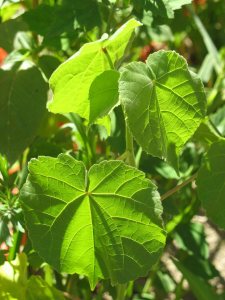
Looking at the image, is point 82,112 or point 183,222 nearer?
point 82,112

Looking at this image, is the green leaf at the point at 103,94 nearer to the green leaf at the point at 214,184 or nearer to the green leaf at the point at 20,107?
the green leaf at the point at 214,184

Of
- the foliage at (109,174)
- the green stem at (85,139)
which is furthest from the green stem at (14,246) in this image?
the green stem at (85,139)

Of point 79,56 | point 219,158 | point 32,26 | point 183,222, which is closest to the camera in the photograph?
point 79,56

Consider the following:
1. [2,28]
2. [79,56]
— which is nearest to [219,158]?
[79,56]

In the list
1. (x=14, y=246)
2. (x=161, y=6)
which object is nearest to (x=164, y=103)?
(x=161, y=6)

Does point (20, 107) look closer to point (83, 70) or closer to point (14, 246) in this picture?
point (14, 246)

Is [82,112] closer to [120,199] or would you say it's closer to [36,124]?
[120,199]

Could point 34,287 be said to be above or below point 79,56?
below

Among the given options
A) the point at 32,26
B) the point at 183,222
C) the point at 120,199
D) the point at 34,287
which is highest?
the point at 32,26
